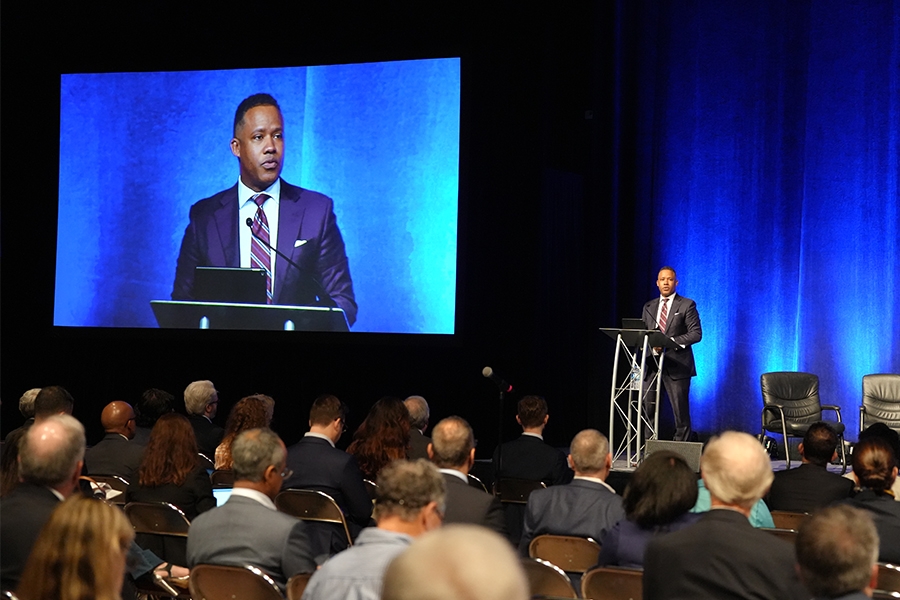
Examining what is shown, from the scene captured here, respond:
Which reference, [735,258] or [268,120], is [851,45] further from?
[268,120]

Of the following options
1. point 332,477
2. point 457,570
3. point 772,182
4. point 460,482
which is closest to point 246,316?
point 332,477

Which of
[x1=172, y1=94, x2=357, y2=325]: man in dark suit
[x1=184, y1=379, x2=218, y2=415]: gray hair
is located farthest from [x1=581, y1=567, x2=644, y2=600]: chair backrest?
[x1=172, y1=94, x2=357, y2=325]: man in dark suit

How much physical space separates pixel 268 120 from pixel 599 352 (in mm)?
3999

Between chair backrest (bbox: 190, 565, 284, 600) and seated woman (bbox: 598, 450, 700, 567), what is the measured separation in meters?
1.15

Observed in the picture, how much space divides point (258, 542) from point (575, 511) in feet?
4.38

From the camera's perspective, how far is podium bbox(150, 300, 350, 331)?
9281 mm

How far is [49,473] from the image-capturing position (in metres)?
3.06

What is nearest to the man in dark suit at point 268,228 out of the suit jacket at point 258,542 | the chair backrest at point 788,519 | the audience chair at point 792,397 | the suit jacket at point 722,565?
the audience chair at point 792,397

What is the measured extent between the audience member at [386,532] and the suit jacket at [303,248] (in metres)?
6.62

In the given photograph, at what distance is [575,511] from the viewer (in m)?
4.00

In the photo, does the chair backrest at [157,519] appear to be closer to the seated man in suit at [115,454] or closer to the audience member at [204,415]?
the seated man in suit at [115,454]

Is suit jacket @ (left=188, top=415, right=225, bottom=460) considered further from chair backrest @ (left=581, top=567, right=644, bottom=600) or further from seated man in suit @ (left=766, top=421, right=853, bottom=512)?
chair backrest @ (left=581, top=567, right=644, bottom=600)

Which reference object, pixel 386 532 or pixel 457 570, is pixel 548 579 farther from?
pixel 457 570

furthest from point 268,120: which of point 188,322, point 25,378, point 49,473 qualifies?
point 49,473
